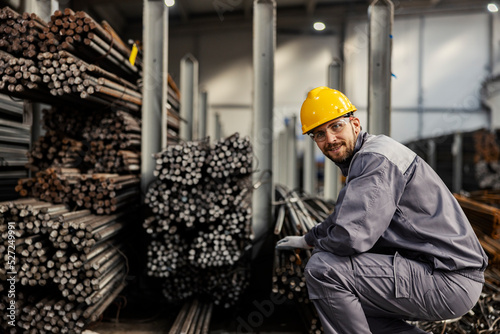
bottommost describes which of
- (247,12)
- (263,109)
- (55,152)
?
(55,152)

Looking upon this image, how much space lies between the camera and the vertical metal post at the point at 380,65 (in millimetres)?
3258

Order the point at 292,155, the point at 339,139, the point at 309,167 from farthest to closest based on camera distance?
the point at 292,155
the point at 309,167
the point at 339,139

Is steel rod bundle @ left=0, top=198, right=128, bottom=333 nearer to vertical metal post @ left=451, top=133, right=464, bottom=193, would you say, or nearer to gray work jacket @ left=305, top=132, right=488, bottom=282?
gray work jacket @ left=305, top=132, right=488, bottom=282

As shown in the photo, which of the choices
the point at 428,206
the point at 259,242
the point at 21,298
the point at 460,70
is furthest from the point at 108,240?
the point at 460,70

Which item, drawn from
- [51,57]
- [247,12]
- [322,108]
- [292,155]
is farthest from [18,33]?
[247,12]

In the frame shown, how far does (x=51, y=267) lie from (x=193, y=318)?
1147 millimetres

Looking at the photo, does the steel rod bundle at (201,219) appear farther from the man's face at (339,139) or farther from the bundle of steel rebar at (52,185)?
the man's face at (339,139)

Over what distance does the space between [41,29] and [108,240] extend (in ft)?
5.82

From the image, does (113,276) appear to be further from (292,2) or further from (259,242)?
(292,2)

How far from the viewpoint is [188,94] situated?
5730mm

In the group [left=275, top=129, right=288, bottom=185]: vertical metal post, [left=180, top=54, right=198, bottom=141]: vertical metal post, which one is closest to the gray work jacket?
[left=180, top=54, right=198, bottom=141]: vertical metal post

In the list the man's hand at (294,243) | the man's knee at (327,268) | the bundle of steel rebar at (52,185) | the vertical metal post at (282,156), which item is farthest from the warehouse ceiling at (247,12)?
the man's knee at (327,268)

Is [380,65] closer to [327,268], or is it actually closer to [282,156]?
[327,268]

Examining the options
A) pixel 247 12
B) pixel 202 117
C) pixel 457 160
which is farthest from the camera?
pixel 247 12
